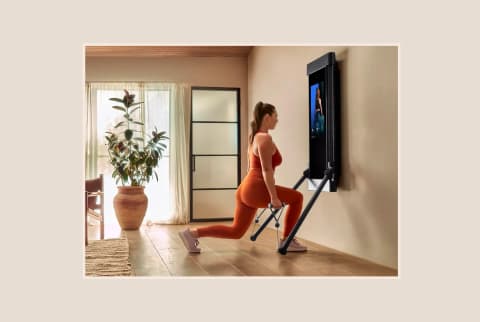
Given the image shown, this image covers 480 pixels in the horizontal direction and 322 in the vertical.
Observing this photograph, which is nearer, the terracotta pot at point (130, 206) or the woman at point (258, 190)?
the woman at point (258, 190)

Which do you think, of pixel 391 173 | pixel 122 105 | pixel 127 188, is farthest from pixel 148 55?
pixel 391 173

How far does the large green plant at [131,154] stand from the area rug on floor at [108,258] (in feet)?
4.82

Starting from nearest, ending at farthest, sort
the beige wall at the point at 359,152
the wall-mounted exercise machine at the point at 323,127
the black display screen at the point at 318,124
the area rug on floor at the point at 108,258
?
1. the area rug on floor at the point at 108,258
2. the beige wall at the point at 359,152
3. the wall-mounted exercise machine at the point at 323,127
4. the black display screen at the point at 318,124

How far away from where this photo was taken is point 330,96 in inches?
169

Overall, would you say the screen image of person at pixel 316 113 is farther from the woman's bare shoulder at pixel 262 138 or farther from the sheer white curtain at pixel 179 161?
the sheer white curtain at pixel 179 161

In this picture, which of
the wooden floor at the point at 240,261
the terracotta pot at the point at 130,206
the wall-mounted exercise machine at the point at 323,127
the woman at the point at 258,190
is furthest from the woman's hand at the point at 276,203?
the terracotta pot at the point at 130,206

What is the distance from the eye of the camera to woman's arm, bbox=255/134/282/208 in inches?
147

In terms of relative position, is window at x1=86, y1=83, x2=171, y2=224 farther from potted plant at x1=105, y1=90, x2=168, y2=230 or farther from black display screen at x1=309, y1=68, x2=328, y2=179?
black display screen at x1=309, y1=68, x2=328, y2=179

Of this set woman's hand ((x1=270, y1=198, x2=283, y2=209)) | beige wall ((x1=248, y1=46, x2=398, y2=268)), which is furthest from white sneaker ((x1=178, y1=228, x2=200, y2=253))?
beige wall ((x1=248, y1=46, x2=398, y2=268))

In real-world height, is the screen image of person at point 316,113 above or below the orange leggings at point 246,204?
above

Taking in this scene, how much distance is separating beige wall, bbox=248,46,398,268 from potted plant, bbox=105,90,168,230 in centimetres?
200

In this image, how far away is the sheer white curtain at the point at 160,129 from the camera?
701 cm

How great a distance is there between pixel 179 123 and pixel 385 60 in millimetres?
4035

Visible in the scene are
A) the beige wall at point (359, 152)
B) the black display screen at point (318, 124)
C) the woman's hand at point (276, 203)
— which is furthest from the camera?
the black display screen at point (318, 124)
